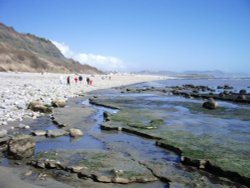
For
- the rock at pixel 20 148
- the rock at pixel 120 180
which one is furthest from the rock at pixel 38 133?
the rock at pixel 120 180

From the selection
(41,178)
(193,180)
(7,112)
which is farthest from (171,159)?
(7,112)

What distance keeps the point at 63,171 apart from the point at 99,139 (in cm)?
418

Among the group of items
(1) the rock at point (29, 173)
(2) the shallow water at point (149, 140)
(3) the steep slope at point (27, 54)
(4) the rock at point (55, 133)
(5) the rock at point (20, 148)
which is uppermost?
(3) the steep slope at point (27, 54)

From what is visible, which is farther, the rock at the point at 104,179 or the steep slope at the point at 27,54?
the steep slope at the point at 27,54

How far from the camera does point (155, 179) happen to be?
808 cm

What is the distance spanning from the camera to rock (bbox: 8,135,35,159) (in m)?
9.19

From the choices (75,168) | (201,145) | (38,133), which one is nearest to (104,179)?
(75,168)

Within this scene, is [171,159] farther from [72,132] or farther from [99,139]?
[72,132]

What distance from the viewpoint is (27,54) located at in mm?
90438

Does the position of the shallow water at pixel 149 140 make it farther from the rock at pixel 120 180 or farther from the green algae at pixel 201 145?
the rock at pixel 120 180

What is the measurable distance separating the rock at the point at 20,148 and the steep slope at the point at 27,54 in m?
66.3

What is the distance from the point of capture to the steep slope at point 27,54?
78.8 meters

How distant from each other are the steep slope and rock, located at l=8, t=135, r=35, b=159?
66.3m

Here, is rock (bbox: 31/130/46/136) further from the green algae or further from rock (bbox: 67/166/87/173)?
rock (bbox: 67/166/87/173)
